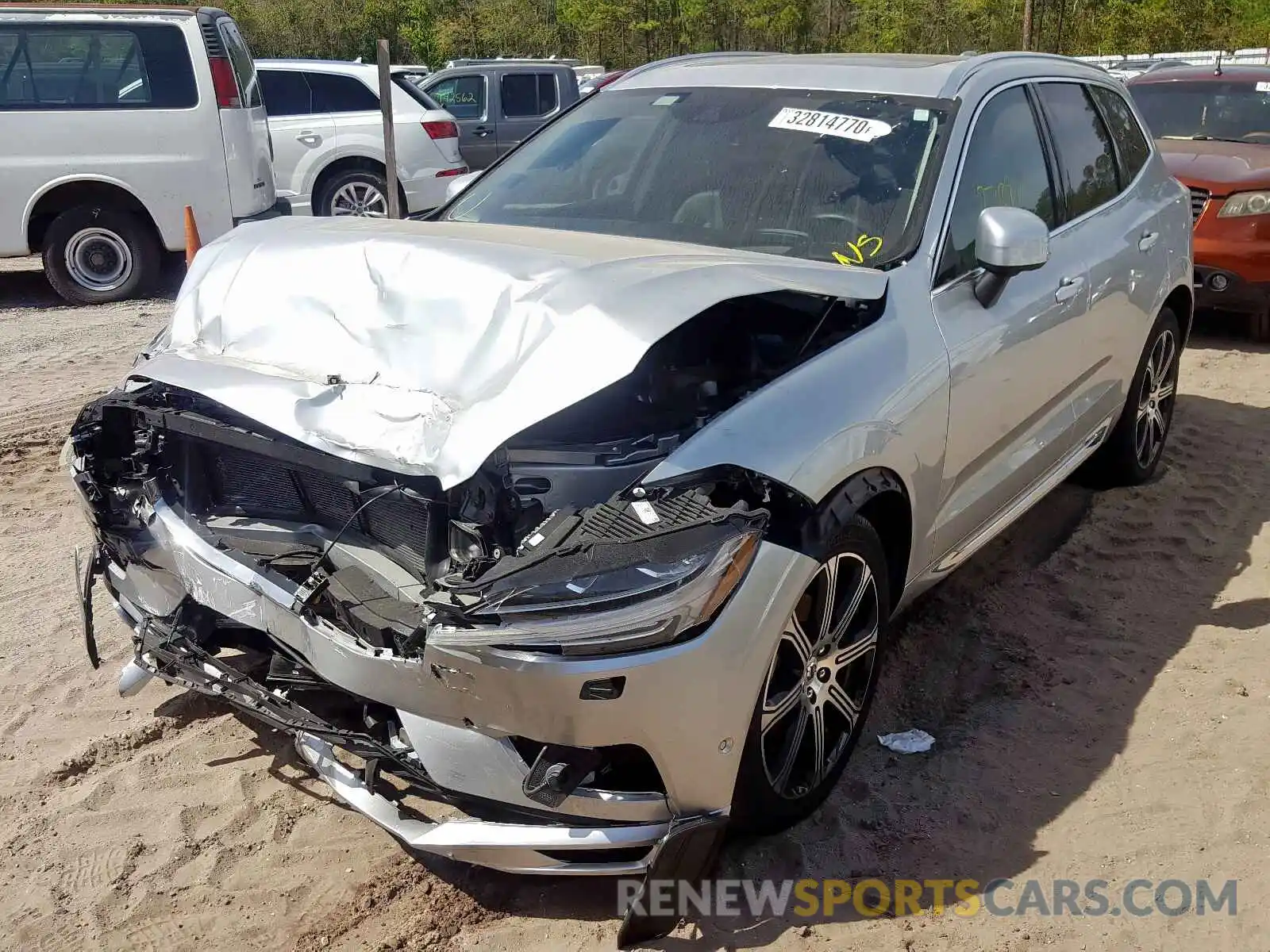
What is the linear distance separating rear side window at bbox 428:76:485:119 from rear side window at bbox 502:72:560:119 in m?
0.30

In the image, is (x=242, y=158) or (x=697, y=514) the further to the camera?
(x=242, y=158)

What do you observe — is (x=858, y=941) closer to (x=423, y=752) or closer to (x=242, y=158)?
(x=423, y=752)

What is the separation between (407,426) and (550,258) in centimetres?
66

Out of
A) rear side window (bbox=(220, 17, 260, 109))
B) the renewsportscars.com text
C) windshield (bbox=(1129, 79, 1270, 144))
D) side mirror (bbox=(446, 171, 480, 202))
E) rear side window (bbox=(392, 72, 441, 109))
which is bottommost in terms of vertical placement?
the renewsportscars.com text

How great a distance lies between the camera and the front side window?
366cm

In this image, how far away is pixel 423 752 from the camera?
2.58 m

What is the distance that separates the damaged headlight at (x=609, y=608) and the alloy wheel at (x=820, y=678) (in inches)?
13.4

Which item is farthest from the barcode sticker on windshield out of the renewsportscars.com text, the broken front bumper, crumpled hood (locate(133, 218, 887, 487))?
the renewsportscars.com text

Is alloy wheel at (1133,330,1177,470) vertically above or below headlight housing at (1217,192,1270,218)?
below

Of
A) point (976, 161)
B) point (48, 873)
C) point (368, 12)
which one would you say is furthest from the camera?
point (368, 12)

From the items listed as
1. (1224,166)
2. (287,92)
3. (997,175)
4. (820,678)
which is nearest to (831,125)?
(997,175)

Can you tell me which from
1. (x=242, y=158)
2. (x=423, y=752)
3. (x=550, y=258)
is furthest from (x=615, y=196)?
(x=242, y=158)

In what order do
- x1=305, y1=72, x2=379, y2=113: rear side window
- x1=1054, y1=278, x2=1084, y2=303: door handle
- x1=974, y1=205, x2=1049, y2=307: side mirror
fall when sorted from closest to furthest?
x1=974, y1=205, x2=1049, y2=307: side mirror < x1=1054, y1=278, x2=1084, y2=303: door handle < x1=305, y1=72, x2=379, y2=113: rear side window

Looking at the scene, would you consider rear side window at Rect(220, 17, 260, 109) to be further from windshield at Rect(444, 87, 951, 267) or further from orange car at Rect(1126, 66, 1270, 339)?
orange car at Rect(1126, 66, 1270, 339)
